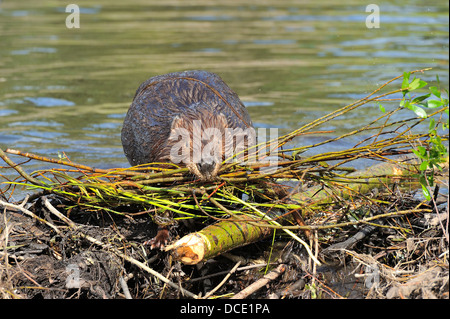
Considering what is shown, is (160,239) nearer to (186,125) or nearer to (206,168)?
(206,168)

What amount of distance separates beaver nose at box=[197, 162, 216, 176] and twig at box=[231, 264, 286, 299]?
2.36 ft

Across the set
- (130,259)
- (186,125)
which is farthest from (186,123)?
(130,259)

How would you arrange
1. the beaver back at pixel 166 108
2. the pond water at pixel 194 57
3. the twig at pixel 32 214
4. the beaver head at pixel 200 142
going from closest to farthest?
the beaver head at pixel 200 142, the twig at pixel 32 214, the beaver back at pixel 166 108, the pond water at pixel 194 57

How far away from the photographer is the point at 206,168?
377cm

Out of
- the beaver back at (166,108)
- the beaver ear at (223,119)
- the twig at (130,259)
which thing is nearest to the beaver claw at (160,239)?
the twig at (130,259)

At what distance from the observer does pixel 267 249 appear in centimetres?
414

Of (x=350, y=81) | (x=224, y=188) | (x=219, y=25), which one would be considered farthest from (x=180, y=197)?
(x=219, y=25)

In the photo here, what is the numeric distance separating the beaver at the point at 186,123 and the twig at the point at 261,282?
0.70 meters

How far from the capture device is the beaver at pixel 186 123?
159 inches

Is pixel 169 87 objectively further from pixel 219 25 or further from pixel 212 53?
pixel 219 25

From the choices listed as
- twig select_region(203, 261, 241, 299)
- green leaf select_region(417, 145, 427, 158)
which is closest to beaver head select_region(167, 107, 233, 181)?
twig select_region(203, 261, 241, 299)

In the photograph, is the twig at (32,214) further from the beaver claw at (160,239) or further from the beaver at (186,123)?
the beaver at (186,123)

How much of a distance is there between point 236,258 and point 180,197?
54 centimetres

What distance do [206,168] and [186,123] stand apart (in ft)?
2.23
